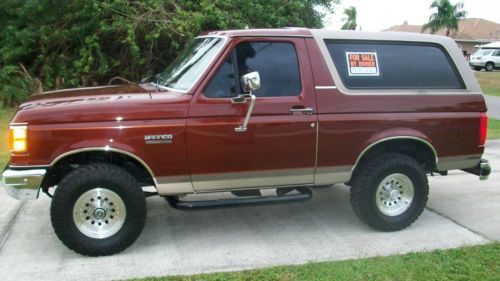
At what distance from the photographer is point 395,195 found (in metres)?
5.42

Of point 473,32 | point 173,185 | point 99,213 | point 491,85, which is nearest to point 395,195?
point 173,185

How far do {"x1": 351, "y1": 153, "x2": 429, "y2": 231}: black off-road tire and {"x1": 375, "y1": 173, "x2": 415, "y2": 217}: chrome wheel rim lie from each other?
0.11 ft

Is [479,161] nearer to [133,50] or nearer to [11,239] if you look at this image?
[11,239]

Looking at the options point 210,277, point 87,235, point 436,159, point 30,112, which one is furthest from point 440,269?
point 30,112

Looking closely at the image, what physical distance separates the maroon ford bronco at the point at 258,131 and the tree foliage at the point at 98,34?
692cm

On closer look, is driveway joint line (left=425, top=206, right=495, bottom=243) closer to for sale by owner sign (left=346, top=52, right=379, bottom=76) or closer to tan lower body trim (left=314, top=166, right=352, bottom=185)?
tan lower body trim (left=314, top=166, right=352, bottom=185)

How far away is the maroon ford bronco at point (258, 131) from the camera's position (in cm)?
455

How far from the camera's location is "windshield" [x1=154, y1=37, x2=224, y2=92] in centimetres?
491

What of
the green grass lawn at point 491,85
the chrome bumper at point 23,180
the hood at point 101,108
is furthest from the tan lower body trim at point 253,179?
the green grass lawn at point 491,85

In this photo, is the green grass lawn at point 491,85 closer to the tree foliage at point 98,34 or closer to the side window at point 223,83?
the tree foliage at point 98,34

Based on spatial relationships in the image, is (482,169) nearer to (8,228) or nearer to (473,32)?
(8,228)

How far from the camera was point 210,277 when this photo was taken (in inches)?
168

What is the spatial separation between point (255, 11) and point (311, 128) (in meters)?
8.68

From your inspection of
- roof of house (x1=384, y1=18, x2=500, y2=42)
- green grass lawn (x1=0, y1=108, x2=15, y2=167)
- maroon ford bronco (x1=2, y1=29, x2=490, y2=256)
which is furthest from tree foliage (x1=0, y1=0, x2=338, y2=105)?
roof of house (x1=384, y1=18, x2=500, y2=42)
